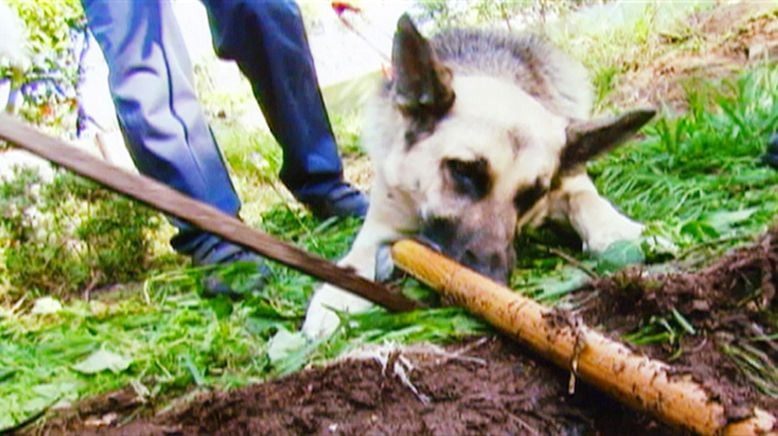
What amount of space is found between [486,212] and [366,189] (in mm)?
1676

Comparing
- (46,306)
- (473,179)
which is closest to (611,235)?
(473,179)

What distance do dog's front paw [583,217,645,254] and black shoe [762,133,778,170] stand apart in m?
0.65

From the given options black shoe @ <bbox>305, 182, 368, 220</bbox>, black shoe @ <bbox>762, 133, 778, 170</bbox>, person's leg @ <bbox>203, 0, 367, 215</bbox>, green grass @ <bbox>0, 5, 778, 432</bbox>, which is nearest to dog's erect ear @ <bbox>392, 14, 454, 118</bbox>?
green grass @ <bbox>0, 5, 778, 432</bbox>

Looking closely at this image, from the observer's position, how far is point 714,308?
1.41 meters

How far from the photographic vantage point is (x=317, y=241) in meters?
2.58

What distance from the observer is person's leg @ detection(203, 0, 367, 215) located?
2.62 m

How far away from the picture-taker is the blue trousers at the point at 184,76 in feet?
7.61

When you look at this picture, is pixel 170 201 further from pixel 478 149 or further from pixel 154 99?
pixel 154 99

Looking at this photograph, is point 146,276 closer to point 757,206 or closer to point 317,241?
point 317,241

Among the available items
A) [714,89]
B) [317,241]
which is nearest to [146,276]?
[317,241]

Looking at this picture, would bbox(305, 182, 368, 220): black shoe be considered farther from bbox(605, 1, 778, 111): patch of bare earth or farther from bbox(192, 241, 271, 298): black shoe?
bbox(605, 1, 778, 111): patch of bare earth

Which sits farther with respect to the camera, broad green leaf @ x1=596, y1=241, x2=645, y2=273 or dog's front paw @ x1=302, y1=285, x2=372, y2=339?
broad green leaf @ x1=596, y1=241, x2=645, y2=273

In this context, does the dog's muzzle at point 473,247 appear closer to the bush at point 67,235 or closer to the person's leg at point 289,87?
the person's leg at point 289,87

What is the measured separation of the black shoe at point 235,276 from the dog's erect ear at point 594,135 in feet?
2.60
